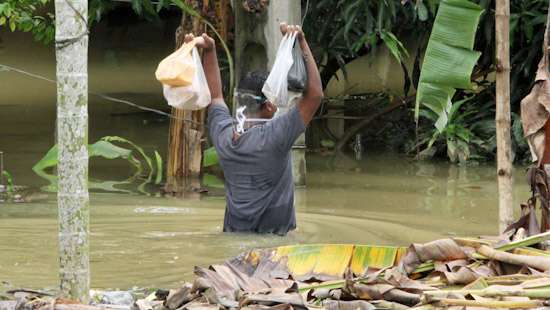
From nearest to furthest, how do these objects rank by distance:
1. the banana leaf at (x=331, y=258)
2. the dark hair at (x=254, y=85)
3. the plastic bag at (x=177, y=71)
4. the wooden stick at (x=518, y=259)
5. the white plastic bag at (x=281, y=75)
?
the wooden stick at (x=518, y=259) < the banana leaf at (x=331, y=258) < the plastic bag at (x=177, y=71) < the white plastic bag at (x=281, y=75) < the dark hair at (x=254, y=85)

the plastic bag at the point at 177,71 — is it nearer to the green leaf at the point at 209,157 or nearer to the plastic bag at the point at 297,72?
the plastic bag at the point at 297,72

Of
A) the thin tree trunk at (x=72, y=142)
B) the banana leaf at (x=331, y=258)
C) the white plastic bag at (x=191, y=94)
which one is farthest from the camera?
the white plastic bag at (x=191, y=94)

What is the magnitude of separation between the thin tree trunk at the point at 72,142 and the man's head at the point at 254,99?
2053mm

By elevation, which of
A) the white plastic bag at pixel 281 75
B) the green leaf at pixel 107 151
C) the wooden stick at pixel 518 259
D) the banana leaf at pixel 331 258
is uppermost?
the white plastic bag at pixel 281 75

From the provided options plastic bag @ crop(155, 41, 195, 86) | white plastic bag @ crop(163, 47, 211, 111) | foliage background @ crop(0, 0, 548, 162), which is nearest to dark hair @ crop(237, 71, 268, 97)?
white plastic bag @ crop(163, 47, 211, 111)

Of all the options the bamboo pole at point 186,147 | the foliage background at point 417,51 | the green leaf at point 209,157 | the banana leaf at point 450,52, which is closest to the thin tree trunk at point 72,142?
the banana leaf at point 450,52

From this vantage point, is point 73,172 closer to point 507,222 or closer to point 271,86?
point 271,86

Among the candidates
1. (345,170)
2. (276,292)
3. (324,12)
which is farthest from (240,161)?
(324,12)

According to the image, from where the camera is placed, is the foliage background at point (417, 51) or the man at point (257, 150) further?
the foliage background at point (417, 51)

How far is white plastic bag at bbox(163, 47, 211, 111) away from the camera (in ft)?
17.5

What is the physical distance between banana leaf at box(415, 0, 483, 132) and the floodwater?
1.55 meters

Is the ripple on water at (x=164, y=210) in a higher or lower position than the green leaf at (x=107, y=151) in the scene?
lower

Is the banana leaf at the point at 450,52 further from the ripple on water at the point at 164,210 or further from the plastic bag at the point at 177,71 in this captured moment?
the ripple on water at the point at 164,210

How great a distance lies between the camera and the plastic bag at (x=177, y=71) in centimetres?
521
